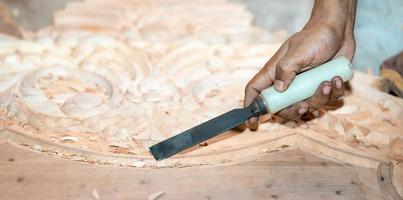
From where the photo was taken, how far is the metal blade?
1.54 m

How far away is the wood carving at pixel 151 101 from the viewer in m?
1.69

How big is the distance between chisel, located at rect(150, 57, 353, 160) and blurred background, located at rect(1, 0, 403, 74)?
123 centimetres

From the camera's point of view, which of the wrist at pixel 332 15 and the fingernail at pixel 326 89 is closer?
the fingernail at pixel 326 89

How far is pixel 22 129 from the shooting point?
1.72 metres

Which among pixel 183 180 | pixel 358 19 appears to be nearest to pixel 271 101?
pixel 183 180

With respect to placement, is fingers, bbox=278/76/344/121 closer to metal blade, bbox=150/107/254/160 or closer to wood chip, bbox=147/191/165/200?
metal blade, bbox=150/107/254/160

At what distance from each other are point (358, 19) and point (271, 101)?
1.73 meters

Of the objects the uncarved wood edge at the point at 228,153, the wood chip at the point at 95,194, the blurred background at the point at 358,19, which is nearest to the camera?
the wood chip at the point at 95,194

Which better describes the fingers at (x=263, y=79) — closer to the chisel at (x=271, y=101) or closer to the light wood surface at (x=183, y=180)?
the chisel at (x=271, y=101)

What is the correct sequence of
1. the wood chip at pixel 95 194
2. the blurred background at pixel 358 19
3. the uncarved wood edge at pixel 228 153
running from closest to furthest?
the wood chip at pixel 95 194, the uncarved wood edge at pixel 228 153, the blurred background at pixel 358 19

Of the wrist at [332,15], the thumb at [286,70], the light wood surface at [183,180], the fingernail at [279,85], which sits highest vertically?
the wrist at [332,15]

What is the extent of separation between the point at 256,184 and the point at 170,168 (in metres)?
0.31

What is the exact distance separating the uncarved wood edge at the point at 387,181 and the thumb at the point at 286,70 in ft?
1.59

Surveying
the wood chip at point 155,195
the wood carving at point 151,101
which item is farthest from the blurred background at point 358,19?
the wood chip at point 155,195
